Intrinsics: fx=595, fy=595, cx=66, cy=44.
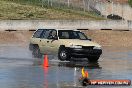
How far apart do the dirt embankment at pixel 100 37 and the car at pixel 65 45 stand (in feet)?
75.9

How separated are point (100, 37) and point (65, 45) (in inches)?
1140

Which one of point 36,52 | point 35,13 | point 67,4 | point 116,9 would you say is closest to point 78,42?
point 36,52

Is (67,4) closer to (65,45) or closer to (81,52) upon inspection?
(65,45)

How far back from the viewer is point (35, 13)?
6700cm

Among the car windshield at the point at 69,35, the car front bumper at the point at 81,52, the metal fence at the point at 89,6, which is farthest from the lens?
the metal fence at the point at 89,6

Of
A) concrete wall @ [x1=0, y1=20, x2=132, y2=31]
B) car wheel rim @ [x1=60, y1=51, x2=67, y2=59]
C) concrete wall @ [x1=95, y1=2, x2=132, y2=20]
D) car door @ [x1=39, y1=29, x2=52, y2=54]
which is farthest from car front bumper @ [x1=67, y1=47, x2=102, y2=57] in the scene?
concrete wall @ [x1=95, y1=2, x2=132, y2=20]

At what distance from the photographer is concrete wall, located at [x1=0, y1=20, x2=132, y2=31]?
58.5 metres

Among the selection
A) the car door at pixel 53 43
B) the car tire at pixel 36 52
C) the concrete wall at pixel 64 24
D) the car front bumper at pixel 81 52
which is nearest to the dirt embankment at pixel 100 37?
the concrete wall at pixel 64 24

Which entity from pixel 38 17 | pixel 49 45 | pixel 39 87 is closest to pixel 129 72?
pixel 39 87

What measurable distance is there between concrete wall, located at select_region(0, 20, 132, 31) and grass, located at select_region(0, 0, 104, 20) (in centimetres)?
451

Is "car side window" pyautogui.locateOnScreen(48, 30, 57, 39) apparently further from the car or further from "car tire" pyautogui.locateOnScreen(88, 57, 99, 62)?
"car tire" pyautogui.locateOnScreen(88, 57, 99, 62)

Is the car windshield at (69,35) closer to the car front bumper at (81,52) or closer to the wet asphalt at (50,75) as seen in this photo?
the car front bumper at (81,52)

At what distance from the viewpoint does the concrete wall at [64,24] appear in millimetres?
58500

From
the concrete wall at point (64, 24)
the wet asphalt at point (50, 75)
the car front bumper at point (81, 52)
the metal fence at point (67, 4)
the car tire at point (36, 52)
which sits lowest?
the concrete wall at point (64, 24)
